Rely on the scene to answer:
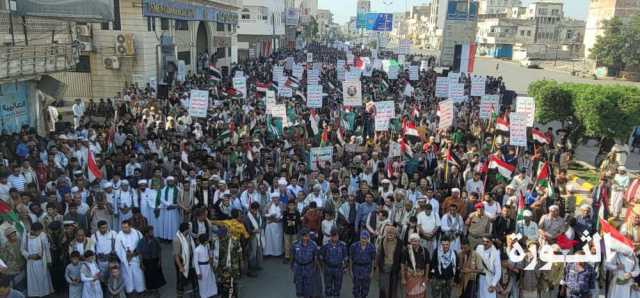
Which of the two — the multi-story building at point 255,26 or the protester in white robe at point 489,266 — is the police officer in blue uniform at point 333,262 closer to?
the protester in white robe at point 489,266

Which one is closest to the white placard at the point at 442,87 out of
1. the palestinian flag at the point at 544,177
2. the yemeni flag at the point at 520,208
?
the palestinian flag at the point at 544,177

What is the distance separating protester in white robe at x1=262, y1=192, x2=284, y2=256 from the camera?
8695mm

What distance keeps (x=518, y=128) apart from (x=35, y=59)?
12.9 metres

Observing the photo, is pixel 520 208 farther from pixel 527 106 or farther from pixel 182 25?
pixel 182 25

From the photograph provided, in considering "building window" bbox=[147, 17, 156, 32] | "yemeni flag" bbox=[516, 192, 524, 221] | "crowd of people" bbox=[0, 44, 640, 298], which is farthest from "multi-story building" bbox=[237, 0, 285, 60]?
"yemeni flag" bbox=[516, 192, 524, 221]

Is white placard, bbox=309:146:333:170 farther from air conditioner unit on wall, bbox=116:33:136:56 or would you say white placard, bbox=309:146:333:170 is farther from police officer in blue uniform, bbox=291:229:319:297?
air conditioner unit on wall, bbox=116:33:136:56

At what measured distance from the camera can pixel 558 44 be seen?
337ft

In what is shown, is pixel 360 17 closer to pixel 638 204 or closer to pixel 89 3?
pixel 89 3

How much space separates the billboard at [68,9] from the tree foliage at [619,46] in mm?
55904

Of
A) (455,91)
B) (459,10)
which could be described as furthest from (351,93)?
(459,10)

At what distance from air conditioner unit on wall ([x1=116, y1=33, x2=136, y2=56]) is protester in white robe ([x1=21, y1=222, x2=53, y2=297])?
1750 centimetres

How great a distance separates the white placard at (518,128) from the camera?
39.2ft

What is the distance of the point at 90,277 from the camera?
21.7ft

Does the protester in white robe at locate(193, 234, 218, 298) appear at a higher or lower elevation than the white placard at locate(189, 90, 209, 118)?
lower
